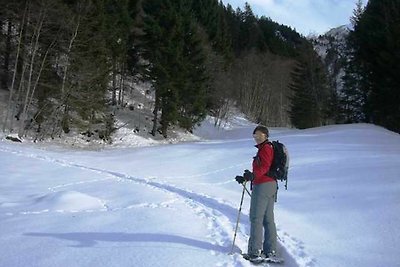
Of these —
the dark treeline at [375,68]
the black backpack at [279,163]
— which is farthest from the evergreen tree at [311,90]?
the black backpack at [279,163]

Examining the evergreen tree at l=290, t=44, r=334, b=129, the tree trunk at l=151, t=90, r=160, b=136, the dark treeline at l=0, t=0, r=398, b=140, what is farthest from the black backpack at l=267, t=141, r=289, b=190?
the evergreen tree at l=290, t=44, r=334, b=129

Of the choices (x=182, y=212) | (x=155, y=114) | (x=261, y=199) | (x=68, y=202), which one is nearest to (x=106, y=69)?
(x=155, y=114)

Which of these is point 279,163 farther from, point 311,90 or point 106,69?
point 311,90

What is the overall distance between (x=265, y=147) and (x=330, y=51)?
44475 millimetres

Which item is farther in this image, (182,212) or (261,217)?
(182,212)

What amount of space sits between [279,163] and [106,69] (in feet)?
88.8

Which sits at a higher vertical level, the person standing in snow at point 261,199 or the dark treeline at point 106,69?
the dark treeline at point 106,69

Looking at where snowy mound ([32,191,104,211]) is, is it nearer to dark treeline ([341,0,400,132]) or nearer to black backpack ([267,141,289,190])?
black backpack ([267,141,289,190])

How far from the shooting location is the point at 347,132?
85.6 feet

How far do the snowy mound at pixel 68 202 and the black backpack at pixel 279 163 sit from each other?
4806mm

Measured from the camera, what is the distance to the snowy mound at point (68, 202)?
9828 mm

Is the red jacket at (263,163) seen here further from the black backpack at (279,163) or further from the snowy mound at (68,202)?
the snowy mound at (68,202)

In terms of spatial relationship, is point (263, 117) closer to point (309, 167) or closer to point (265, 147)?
point (309, 167)

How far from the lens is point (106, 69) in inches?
1262
